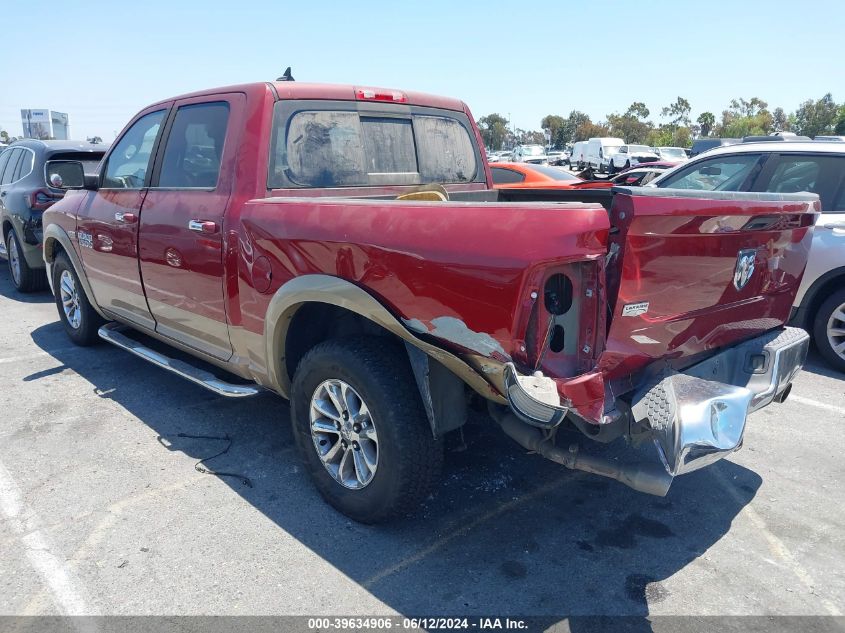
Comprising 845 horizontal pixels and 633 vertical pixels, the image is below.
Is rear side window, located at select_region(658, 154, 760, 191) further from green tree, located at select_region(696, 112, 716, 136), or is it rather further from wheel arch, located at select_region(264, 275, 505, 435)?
green tree, located at select_region(696, 112, 716, 136)

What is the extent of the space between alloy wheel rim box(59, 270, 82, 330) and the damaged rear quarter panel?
3338mm

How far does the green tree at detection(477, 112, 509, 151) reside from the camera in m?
93.4

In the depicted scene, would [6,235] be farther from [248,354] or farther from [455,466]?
[455,466]

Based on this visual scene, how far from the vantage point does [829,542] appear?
10.3 feet

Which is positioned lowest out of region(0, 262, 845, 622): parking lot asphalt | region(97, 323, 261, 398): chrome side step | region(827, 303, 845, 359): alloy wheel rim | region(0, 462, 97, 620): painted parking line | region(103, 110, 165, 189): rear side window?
region(0, 462, 97, 620): painted parking line

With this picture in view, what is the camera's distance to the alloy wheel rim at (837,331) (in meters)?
5.61

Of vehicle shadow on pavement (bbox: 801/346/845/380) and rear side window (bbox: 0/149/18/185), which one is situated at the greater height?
rear side window (bbox: 0/149/18/185)

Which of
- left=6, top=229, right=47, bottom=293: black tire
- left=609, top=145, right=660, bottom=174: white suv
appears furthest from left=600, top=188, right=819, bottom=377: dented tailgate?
left=609, top=145, right=660, bottom=174: white suv

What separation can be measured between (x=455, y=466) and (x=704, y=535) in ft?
4.47

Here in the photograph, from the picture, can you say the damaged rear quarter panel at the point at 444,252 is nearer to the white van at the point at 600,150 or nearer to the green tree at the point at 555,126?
the white van at the point at 600,150

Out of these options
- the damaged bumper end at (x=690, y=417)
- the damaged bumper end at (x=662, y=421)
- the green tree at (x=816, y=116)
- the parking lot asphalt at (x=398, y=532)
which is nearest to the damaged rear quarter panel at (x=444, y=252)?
the damaged bumper end at (x=662, y=421)

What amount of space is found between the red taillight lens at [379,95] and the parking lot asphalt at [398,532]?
2202 mm

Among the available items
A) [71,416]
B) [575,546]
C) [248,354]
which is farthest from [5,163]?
[575,546]

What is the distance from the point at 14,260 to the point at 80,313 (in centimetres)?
356
